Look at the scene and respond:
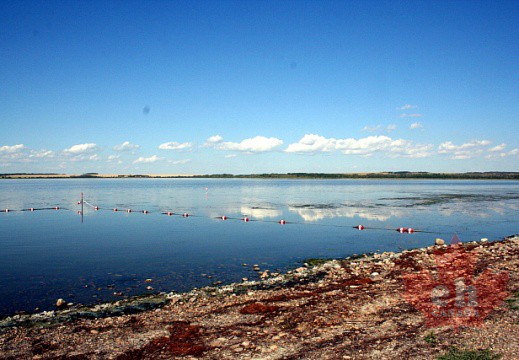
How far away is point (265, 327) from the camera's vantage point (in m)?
12.1

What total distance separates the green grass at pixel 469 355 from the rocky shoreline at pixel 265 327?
22cm

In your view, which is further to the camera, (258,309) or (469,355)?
(258,309)

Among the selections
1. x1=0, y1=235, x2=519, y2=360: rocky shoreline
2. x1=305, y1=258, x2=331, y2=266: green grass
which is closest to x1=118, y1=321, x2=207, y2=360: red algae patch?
x1=0, y1=235, x2=519, y2=360: rocky shoreline

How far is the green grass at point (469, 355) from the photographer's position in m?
8.98

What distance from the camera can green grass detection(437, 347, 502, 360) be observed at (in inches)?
353

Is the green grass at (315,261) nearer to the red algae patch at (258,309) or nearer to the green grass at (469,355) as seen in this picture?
the red algae patch at (258,309)

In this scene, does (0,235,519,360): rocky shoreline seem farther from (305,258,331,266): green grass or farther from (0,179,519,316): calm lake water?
(305,258,331,266): green grass

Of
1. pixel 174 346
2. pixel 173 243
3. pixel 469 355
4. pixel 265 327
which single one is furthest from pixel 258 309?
pixel 173 243

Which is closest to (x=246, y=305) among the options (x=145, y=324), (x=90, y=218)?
(x=145, y=324)

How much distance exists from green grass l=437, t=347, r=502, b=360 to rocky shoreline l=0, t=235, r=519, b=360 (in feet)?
0.71

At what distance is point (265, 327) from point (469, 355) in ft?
18.7

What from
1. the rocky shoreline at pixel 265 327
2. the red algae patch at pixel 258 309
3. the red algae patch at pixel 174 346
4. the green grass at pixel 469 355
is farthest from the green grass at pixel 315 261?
the green grass at pixel 469 355

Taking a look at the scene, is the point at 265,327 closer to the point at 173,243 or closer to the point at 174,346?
the point at 174,346

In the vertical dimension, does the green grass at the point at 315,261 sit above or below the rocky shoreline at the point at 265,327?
below
